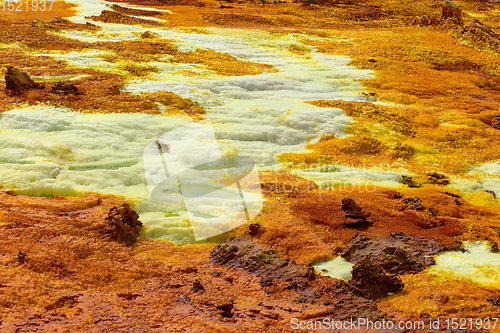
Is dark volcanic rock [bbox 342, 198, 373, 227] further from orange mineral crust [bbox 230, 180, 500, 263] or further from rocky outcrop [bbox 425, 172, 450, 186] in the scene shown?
rocky outcrop [bbox 425, 172, 450, 186]

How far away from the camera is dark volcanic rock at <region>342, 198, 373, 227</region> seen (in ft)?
50.8

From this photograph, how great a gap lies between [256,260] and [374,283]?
3423 mm

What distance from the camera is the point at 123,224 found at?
46.9 feet

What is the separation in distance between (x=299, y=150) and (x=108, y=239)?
12230 millimetres

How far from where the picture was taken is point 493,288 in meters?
11.1

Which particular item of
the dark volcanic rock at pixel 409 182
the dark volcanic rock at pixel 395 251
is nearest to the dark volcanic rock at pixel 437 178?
the dark volcanic rock at pixel 409 182

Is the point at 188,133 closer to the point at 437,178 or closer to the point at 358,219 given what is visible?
the point at 358,219

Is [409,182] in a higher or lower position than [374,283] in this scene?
lower

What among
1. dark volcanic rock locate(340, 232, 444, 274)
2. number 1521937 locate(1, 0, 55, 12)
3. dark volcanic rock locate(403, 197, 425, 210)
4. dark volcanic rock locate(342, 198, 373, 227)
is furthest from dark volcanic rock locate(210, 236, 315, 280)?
number 1521937 locate(1, 0, 55, 12)

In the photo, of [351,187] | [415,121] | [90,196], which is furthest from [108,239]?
[415,121]

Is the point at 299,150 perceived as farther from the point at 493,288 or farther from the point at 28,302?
the point at 28,302

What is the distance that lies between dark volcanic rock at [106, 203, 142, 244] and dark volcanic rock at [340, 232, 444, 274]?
6.59 m

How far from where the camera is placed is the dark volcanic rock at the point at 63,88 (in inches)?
1014

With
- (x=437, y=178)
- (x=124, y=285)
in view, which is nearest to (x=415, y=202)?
(x=437, y=178)
